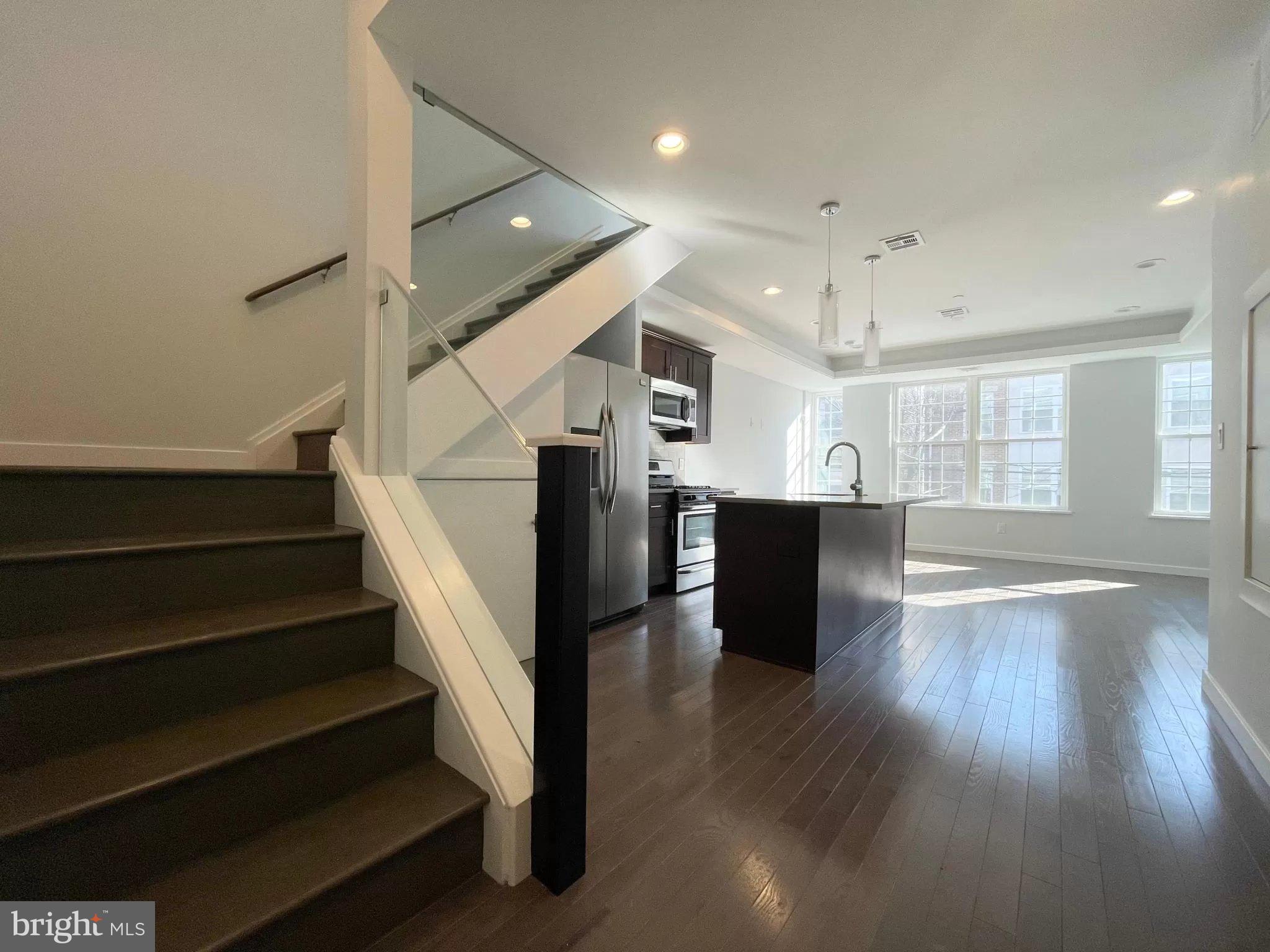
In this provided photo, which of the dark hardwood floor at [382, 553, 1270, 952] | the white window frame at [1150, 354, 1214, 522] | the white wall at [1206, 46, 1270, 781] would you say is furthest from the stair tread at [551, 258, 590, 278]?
the white window frame at [1150, 354, 1214, 522]

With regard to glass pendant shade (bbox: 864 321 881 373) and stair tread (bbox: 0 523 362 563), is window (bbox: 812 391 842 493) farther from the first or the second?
stair tread (bbox: 0 523 362 563)

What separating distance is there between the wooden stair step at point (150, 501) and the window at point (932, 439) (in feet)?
24.7

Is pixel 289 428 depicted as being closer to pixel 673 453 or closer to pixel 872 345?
pixel 872 345

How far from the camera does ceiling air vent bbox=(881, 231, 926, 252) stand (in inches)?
144

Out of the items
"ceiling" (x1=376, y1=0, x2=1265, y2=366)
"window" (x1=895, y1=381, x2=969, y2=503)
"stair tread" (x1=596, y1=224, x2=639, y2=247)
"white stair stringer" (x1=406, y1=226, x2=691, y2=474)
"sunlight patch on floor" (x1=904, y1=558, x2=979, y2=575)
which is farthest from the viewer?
"window" (x1=895, y1=381, x2=969, y2=503)

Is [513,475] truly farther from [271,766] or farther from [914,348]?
[914,348]

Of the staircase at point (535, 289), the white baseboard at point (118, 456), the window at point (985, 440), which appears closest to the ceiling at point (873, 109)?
the staircase at point (535, 289)

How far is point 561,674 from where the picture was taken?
4.28 feet

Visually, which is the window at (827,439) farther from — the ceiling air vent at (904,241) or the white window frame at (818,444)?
the ceiling air vent at (904,241)

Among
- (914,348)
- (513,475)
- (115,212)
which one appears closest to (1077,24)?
(513,475)

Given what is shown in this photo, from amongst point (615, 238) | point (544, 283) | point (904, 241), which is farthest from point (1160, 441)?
point (544, 283)

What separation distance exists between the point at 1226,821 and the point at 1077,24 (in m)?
2.75

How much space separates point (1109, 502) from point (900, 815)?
6.85 m

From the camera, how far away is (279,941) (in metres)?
1.00
